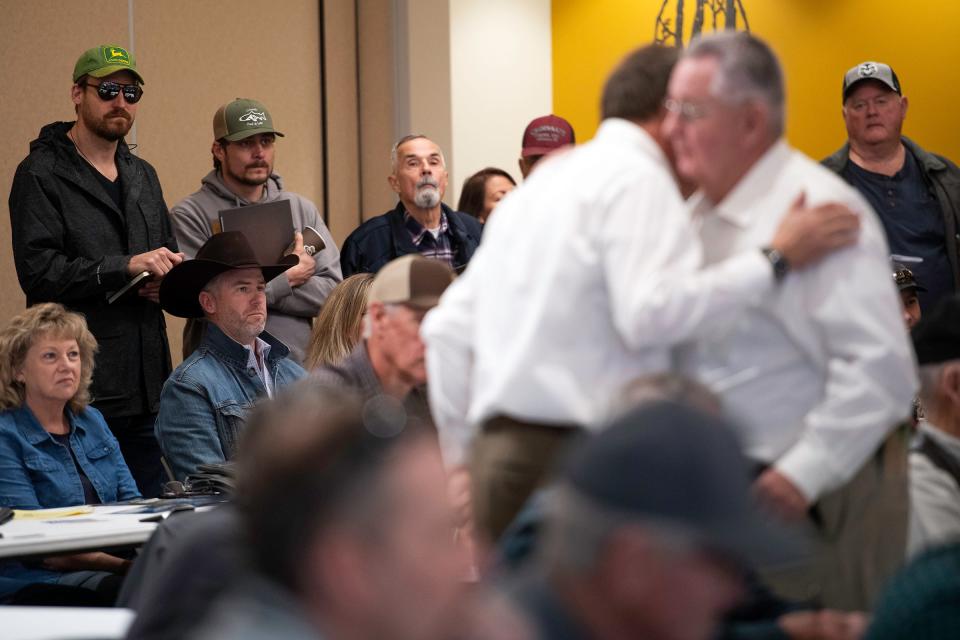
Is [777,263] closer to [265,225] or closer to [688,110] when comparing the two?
[688,110]

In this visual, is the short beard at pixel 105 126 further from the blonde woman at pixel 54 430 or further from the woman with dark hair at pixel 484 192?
the woman with dark hair at pixel 484 192

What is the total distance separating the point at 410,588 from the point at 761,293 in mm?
989

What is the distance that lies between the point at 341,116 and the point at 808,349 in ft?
16.6

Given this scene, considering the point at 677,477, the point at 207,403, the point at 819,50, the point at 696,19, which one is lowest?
the point at 207,403

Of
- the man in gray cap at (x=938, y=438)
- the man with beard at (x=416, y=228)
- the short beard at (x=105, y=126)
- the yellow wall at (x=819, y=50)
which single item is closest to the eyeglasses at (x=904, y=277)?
the man with beard at (x=416, y=228)

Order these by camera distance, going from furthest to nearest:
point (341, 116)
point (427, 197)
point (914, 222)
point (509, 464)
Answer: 1. point (341, 116)
2. point (427, 197)
3. point (914, 222)
4. point (509, 464)

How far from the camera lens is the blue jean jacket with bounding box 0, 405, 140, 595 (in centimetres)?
367

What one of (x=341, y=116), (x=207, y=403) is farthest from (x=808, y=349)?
(x=341, y=116)

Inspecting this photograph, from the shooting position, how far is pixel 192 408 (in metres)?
3.98

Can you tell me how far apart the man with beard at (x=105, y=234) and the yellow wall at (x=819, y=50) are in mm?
2440

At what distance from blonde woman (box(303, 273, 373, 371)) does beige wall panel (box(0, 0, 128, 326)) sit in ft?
7.10

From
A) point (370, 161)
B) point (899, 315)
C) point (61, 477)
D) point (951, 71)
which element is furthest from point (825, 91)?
point (899, 315)

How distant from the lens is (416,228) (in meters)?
5.19

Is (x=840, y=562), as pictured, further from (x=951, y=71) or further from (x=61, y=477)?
(x=951, y=71)
